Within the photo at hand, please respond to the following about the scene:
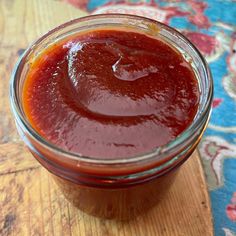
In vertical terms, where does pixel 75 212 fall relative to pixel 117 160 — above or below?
below

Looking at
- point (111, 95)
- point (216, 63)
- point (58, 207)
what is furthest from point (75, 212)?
point (216, 63)

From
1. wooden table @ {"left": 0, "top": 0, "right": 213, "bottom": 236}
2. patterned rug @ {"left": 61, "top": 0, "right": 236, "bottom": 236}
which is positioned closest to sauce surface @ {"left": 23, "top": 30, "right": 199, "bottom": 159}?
wooden table @ {"left": 0, "top": 0, "right": 213, "bottom": 236}

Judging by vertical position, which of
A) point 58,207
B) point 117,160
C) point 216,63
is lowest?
point 58,207

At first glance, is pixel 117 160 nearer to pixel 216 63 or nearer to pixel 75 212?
pixel 75 212

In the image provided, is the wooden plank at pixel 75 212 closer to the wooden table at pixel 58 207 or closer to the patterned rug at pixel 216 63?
the wooden table at pixel 58 207

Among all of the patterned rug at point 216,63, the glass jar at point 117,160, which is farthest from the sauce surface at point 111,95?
the patterned rug at point 216,63

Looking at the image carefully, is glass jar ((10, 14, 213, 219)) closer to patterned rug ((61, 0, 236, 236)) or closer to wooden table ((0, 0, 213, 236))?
wooden table ((0, 0, 213, 236))

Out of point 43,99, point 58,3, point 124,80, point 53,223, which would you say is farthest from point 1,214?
point 58,3

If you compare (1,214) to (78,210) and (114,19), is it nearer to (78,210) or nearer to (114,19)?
(78,210)
